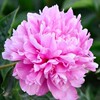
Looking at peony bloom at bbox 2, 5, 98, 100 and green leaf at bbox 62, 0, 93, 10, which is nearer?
peony bloom at bbox 2, 5, 98, 100

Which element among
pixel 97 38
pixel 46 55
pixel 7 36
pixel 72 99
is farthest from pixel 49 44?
pixel 97 38

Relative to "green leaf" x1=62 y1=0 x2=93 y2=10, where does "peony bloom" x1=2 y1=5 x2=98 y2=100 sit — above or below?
below

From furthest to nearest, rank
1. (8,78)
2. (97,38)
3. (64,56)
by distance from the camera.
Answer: (97,38)
(8,78)
(64,56)

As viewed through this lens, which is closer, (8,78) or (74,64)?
(74,64)

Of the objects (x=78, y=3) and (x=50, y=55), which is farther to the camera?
(x=78, y=3)

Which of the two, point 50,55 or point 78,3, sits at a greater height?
point 78,3

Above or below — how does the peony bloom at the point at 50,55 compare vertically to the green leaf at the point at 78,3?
below

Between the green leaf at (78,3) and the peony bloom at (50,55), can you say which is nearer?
the peony bloom at (50,55)

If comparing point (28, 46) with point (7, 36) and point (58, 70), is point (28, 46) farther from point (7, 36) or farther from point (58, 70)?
point (7, 36)
